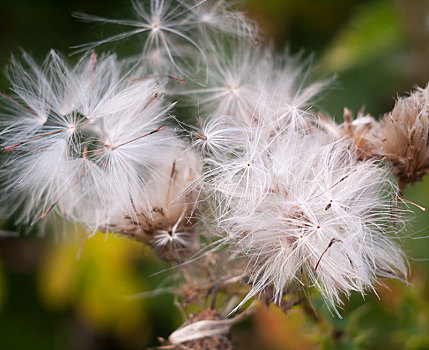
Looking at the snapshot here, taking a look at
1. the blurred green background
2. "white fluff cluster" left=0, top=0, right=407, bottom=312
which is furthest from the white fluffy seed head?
the blurred green background

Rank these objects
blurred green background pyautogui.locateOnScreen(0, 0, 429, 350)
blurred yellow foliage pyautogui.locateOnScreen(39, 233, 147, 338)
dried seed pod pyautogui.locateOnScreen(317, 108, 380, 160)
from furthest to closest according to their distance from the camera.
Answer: blurred yellow foliage pyautogui.locateOnScreen(39, 233, 147, 338)
blurred green background pyautogui.locateOnScreen(0, 0, 429, 350)
dried seed pod pyautogui.locateOnScreen(317, 108, 380, 160)

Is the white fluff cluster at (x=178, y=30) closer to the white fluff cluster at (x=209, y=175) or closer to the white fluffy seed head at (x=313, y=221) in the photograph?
the white fluff cluster at (x=209, y=175)

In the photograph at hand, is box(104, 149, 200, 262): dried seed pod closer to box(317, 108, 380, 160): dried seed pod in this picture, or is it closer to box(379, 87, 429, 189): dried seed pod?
box(317, 108, 380, 160): dried seed pod

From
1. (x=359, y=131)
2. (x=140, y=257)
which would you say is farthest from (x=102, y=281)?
(x=359, y=131)

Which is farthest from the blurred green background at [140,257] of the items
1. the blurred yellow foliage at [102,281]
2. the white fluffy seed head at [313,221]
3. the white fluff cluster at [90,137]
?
the white fluffy seed head at [313,221]

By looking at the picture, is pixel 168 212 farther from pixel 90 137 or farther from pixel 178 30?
pixel 178 30

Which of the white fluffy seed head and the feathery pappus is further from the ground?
the feathery pappus
